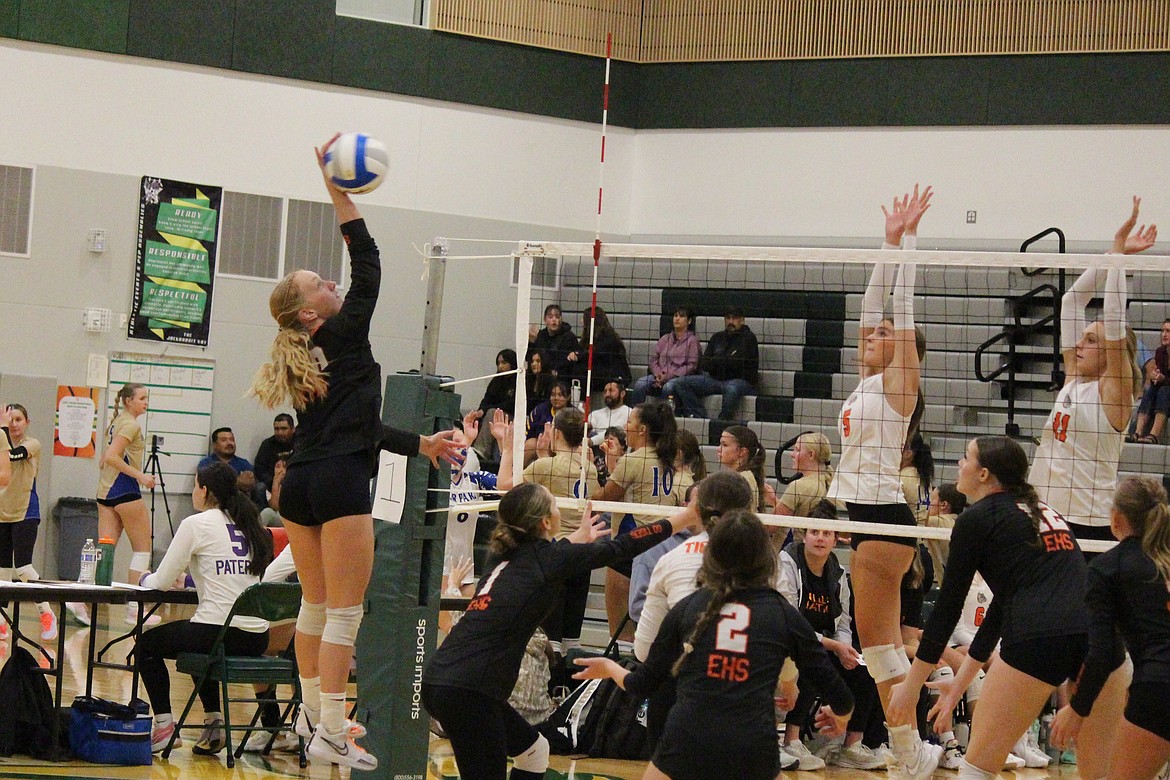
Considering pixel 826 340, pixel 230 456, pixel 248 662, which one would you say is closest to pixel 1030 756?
pixel 248 662

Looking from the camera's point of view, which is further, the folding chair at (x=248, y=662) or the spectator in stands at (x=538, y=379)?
the spectator in stands at (x=538, y=379)

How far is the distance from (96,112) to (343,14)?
2856 mm

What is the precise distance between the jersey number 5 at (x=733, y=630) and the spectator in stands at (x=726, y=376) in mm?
8717

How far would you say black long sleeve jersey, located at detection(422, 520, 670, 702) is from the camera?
5.24 m

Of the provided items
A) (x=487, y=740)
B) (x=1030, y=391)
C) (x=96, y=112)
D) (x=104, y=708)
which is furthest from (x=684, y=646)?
(x=96, y=112)

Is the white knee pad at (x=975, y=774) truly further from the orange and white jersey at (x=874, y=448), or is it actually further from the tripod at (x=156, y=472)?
the tripod at (x=156, y=472)

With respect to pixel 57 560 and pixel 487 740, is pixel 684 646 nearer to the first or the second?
pixel 487 740

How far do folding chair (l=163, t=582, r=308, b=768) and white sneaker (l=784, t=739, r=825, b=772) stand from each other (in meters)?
2.94

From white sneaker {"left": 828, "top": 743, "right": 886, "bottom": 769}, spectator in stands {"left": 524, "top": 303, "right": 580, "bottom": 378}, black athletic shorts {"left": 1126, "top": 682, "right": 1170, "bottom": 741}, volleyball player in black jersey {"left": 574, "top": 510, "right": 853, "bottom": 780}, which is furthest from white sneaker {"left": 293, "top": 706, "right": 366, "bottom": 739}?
spectator in stands {"left": 524, "top": 303, "right": 580, "bottom": 378}

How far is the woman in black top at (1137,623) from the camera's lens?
16.8 feet

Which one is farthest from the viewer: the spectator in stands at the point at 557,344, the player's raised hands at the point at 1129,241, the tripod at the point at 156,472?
the spectator in stands at the point at 557,344

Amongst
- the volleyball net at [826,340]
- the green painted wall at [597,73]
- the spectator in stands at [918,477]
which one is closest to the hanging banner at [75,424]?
the green painted wall at [597,73]

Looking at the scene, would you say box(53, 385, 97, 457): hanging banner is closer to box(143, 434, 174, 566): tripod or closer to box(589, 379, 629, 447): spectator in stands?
box(143, 434, 174, 566): tripod

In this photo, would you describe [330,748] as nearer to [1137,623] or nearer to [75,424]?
[1137,623]
